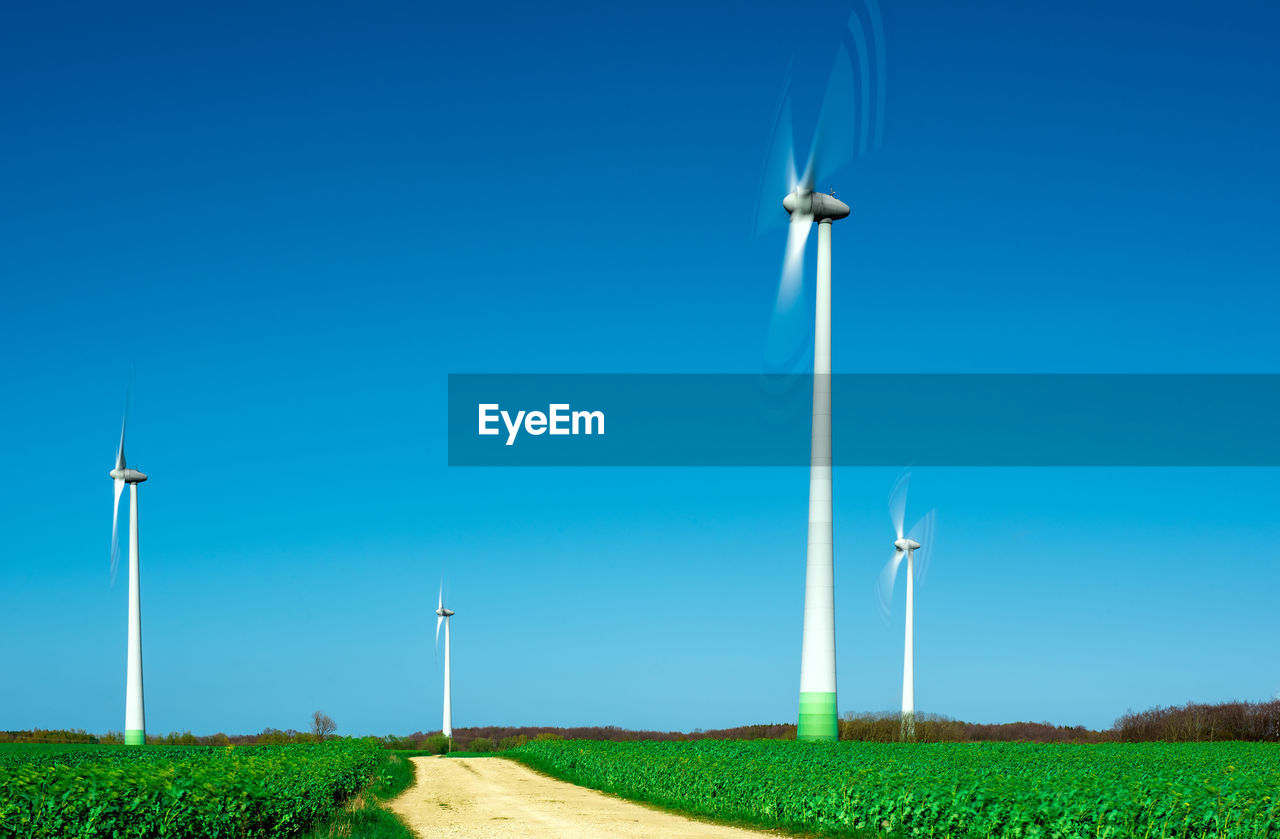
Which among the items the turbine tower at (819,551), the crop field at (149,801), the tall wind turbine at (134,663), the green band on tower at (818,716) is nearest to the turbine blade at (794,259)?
the turbine tower at (819,551)

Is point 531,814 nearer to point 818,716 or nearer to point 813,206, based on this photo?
point 818,716

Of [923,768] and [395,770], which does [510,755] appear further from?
[923,768]

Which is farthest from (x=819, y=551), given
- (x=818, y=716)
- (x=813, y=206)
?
(x=813, y=206)

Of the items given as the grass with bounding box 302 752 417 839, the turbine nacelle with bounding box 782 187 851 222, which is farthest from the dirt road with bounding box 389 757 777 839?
the turbine nacelle with bounding box 782 187 851 222

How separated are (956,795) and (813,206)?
116 ft

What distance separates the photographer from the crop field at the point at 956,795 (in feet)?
64.5

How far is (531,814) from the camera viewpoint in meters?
31.3

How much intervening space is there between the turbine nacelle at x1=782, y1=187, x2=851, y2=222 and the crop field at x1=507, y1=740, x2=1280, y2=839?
81.9 ft

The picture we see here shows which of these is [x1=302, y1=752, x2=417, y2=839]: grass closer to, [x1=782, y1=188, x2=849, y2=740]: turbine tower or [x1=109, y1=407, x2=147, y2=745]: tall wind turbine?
Result: [x1=782, y1=188, x2=849, y2=740]: turbine tower

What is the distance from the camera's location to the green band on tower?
44750 millimetres

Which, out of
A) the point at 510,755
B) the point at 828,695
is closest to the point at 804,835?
the point at 828,695

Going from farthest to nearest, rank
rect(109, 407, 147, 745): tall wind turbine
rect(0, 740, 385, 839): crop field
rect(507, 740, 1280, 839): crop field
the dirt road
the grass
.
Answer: rect(109, 407, 147, 745): tall wind turbine
the dirt road
the grass
rect(507, 740, 1280, 839): crop field
rect(0, 740, 385, 839): crop field

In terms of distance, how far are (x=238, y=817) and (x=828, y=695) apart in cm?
2988

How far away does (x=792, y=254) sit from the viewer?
49.0 meters
